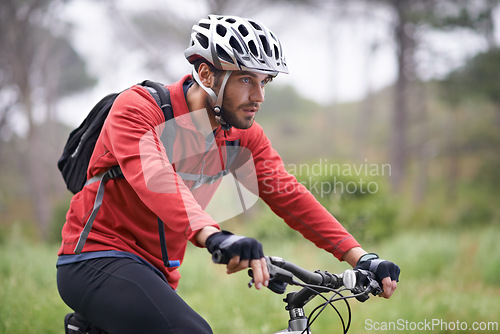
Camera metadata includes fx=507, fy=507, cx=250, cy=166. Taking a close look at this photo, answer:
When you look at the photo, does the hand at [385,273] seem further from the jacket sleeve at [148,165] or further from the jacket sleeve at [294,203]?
the jacket sleeve at [148,165]

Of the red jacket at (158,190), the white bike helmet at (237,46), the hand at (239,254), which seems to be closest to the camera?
the hand at (239,254)

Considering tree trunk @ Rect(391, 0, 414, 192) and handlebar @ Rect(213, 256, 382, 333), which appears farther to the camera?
tree trunk @ Rect(391, 0, 414, 192)

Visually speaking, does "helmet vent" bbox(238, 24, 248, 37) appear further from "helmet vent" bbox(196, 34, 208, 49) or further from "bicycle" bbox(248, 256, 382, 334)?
"bicycle" bbox(248, 256, 382, 334)

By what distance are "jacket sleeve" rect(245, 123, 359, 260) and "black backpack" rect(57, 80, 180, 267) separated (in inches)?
22.3

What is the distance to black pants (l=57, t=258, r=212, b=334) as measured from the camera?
187cm

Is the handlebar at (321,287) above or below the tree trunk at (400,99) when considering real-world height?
below

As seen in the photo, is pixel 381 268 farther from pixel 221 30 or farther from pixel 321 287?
pixel 221 30

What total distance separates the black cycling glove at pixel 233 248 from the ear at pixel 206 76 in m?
1.00

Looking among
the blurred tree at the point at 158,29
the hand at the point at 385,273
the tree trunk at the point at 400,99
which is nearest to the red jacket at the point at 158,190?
the hand at the point at 385,273

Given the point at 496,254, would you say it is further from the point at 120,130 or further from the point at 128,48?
the point at 128,48

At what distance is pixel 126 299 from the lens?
1.90 metres

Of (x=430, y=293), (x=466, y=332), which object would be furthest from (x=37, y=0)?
Answer: (x=466, y=332)

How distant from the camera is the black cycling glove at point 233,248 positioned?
164 centimetres

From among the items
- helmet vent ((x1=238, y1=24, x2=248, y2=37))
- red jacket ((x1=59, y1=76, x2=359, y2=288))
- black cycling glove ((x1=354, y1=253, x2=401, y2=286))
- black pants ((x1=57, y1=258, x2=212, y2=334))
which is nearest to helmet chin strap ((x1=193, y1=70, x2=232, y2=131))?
red jacket ((x1=59, y1=76, x2=359, y2=288))
